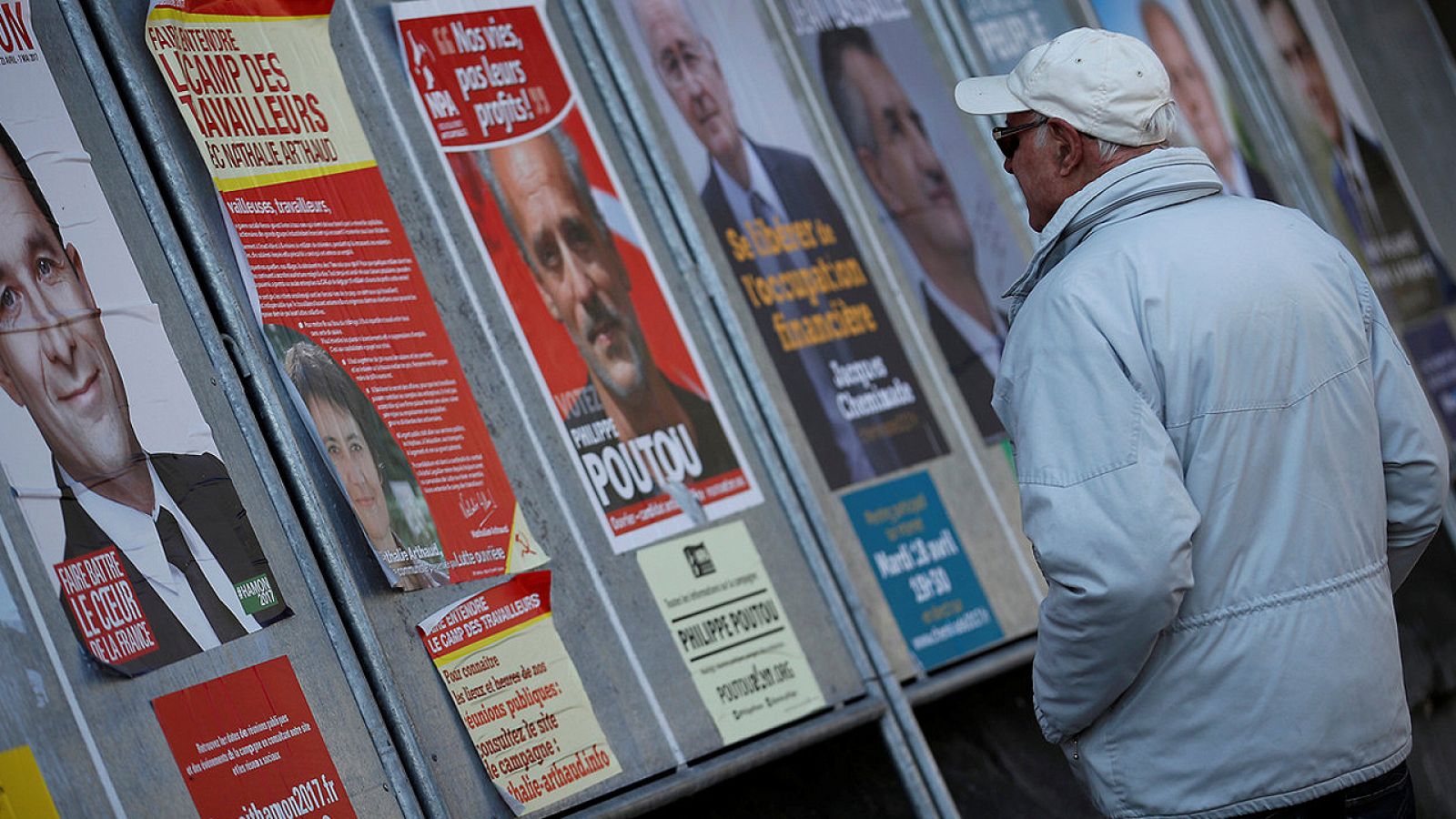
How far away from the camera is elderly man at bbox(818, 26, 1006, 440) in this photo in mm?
5414

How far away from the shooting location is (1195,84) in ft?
23.1

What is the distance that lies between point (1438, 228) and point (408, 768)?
20.6 ft

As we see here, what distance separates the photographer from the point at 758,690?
14.1 feet

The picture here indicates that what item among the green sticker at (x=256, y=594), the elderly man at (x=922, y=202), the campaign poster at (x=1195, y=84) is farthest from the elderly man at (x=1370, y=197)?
the green sticker at (x=256, y=594)

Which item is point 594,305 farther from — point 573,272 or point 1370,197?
point 1370,197

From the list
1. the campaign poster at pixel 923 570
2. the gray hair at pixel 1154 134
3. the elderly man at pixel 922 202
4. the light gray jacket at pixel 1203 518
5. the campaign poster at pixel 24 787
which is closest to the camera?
the light gray jacket at pixel 1203 518

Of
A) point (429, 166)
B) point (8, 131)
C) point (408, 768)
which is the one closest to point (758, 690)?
point (408, 768)

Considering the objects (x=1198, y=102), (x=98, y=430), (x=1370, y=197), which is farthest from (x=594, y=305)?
(x=1370, y=197)

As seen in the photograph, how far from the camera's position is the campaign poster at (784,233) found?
491cm

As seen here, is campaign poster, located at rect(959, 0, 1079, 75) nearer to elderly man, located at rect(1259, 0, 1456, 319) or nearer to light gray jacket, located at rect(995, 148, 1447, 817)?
elderly man, located at rect(1259, 0, 1456, 319)

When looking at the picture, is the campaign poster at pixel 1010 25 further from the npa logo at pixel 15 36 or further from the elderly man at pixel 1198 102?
the npa logo at pixel 15 36

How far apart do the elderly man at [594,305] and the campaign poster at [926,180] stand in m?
1.12

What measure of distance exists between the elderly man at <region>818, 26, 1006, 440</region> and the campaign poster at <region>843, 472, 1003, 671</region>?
1.45 feet

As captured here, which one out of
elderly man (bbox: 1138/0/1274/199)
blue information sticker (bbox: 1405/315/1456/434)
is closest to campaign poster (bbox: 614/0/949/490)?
elderly man (bbox: 1138/0/1274/199)
